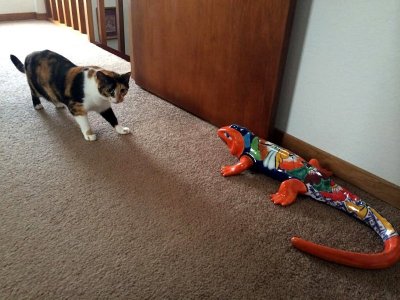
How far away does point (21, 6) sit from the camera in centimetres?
320

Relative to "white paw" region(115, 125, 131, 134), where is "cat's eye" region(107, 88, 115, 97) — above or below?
above

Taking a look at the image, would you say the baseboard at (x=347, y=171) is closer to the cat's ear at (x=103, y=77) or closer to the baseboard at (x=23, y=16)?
the cat's ear at (x=103, y=77)

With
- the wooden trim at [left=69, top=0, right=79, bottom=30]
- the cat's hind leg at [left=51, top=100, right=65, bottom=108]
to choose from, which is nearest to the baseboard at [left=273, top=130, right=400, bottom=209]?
the cat's hind leg at [left=51, top=100, right=65, bottom=108]

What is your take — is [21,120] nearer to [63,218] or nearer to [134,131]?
[134,131]

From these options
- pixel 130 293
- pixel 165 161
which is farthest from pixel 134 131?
pixel 130 293

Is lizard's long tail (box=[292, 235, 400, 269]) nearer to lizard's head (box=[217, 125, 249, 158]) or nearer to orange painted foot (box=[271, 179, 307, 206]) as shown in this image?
orange painted foot (box=[271, 179, 307, 206])

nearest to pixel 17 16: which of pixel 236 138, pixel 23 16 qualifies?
pixel 23 16

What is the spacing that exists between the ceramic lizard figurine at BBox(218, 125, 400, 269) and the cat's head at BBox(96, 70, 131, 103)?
400 mm

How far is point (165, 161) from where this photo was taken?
1248mm

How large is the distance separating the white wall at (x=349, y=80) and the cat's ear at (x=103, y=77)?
2.18ft

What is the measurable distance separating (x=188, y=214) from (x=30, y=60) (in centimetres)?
99

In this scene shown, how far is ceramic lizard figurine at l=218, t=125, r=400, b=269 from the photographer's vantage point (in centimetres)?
86

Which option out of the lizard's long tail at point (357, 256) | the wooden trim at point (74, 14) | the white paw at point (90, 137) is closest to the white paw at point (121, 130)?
the white paw at point (90, 137)

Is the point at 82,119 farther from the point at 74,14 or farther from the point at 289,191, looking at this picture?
the point at 74,14
